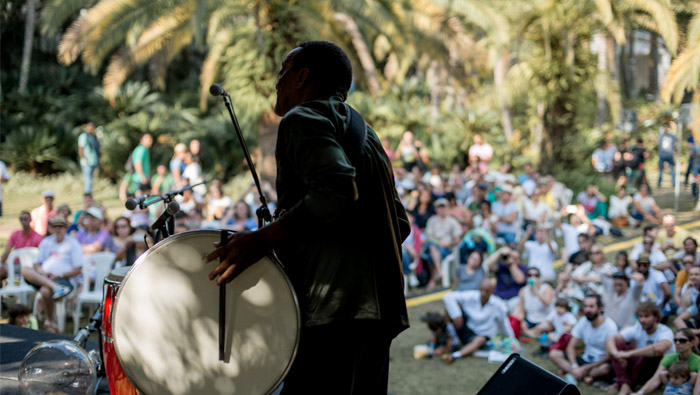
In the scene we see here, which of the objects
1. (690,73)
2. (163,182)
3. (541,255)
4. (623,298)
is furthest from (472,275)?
(690,73)

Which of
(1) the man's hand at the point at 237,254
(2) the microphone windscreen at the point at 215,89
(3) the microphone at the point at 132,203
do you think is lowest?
(1) the man's hand at the point at 237,254

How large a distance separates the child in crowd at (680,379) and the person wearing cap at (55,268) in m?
5.97

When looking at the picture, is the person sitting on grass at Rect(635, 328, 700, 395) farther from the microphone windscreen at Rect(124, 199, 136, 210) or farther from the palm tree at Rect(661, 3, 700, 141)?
the palm tree at Rect(661, 3, 700, 141)

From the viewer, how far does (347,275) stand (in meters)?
2.28

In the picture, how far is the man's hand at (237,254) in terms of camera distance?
7.35 ft

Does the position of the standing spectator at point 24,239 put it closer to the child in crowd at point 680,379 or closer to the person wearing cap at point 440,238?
the person wearing cap at point 440,238

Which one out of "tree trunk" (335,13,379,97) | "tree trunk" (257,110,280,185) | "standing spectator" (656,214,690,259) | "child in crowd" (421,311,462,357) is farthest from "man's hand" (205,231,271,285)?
"tree trunk" (335,13,379,97)

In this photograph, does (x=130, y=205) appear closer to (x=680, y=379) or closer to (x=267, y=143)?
(x=680, y=379)

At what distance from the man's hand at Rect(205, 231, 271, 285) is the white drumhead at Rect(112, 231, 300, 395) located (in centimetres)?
7

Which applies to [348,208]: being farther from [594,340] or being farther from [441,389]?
[594,340]

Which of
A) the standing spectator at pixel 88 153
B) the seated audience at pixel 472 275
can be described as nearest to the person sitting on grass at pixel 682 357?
the seated audience at pixel 472 275

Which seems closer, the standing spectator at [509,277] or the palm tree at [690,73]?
the standing spectator at [509,277]

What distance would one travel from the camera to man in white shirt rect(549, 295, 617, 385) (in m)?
6.79

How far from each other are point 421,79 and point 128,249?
19.2m
